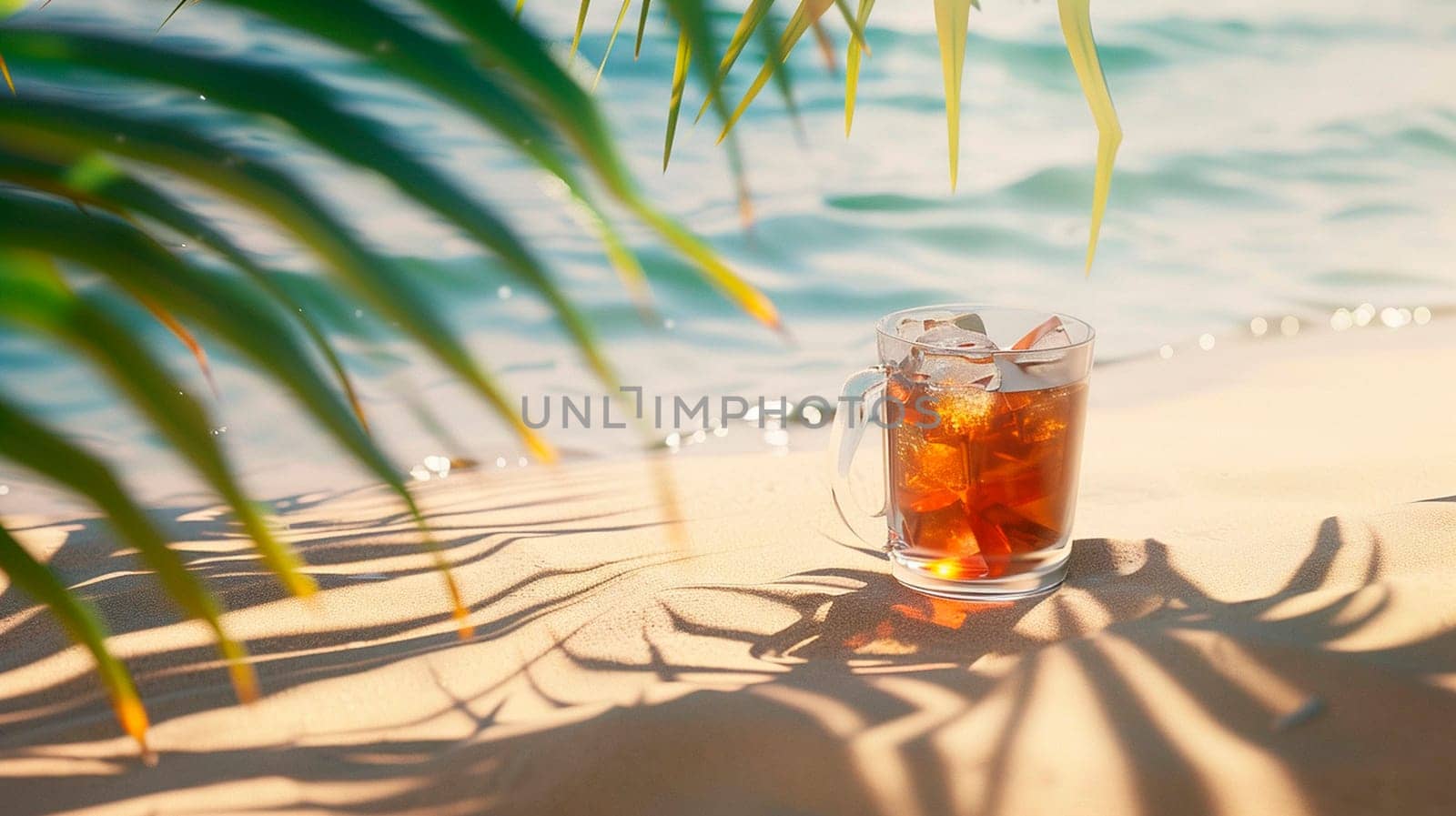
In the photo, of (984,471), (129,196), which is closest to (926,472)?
(984,471)

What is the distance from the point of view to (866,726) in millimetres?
635

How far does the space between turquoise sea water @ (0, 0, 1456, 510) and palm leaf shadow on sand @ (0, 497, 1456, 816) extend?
1.69m

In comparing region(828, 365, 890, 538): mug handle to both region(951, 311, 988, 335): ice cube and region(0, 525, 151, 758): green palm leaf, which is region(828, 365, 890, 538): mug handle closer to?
region(951, 311, 988, 335): ice cube

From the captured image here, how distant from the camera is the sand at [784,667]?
1.93ft

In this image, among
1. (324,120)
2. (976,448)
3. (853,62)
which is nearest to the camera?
(324,120)

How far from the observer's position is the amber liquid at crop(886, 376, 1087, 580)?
903mm

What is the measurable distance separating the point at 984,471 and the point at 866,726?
0.33m

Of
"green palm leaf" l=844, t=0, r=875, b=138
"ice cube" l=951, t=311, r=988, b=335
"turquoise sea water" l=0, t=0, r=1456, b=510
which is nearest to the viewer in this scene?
"green palm leaf" l=844, t=0, r=875, b=138

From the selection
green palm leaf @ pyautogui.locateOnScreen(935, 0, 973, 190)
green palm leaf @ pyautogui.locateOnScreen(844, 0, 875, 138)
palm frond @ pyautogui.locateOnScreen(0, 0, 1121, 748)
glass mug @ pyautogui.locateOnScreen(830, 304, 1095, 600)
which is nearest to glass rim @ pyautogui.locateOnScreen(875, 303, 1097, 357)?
glass mug @ pyautogui.locateOnScreen(830, 304, 1095, 600)

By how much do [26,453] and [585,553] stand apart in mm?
928

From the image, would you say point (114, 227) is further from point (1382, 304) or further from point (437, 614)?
point (1382, 304)

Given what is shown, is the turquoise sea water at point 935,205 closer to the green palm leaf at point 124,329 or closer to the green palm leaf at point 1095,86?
the green palm leaf at point 1095,86

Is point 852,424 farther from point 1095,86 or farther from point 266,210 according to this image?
point 266,210

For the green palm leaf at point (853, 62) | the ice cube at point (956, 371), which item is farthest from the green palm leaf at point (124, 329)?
the ice cube at point (956, 371)
